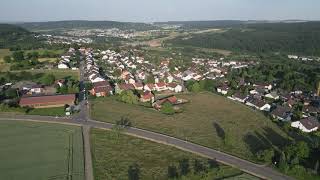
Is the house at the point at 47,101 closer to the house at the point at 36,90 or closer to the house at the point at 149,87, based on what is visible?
the house at the point at 36,90

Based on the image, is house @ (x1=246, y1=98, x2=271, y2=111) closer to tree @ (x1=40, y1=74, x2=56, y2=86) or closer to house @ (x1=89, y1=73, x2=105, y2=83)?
house @ (x1=89, y1=73, x2=105, y2=83)

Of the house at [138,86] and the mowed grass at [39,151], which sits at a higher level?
the mowed grass at [39,151]

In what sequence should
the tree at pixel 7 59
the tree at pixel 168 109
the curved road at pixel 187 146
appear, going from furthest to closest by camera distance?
the tree at pixel 7 59 → the tree at pixel 168 109 → the curved road at pixel 187 146

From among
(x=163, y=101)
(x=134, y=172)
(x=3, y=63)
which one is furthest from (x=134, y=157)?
(x=3, y=63)

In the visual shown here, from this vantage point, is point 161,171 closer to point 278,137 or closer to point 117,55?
point 278,137

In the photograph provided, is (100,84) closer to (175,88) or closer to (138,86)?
(138,86)

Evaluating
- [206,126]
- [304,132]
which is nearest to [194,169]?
[206,126]

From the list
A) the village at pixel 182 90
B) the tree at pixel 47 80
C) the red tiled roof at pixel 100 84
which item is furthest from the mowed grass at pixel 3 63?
the red tiled roof at pixel 100 84
